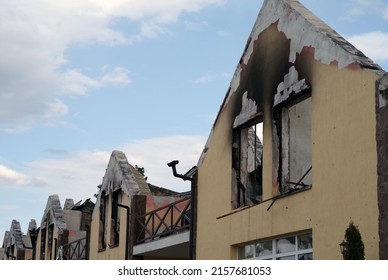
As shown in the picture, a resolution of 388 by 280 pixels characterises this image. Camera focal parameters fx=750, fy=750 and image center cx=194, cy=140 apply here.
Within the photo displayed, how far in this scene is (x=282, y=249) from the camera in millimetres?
14406

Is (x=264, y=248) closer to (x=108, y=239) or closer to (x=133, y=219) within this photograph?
(x=133, y=219)

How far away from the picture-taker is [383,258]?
11.2 meters

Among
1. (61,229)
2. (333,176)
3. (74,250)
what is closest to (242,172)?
(333,176)

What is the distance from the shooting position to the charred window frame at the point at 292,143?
47.7 feet

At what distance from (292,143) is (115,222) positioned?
431 inches

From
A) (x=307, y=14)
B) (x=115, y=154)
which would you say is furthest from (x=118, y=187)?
(x=307, y=14)

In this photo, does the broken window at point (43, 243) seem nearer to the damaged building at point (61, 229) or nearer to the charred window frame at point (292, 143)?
the damaged building at point (61, 229)

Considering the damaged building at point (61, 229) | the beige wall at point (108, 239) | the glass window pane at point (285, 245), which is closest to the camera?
the glass window pane at point (285, 245)

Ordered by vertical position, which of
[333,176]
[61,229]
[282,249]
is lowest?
[282,249]

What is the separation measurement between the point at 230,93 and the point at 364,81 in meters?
5.40

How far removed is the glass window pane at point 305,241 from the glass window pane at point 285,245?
8.8 inches

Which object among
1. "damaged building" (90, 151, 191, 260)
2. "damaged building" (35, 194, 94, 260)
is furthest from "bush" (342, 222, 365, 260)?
"damaged building" (35, 194, 94, 260)

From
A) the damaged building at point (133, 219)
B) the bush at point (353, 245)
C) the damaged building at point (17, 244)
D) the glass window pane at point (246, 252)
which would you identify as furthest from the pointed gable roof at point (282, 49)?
the damaged building at point (17, 244)

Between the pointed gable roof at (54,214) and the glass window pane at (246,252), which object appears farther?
the pointed gable roof at (54,214)
